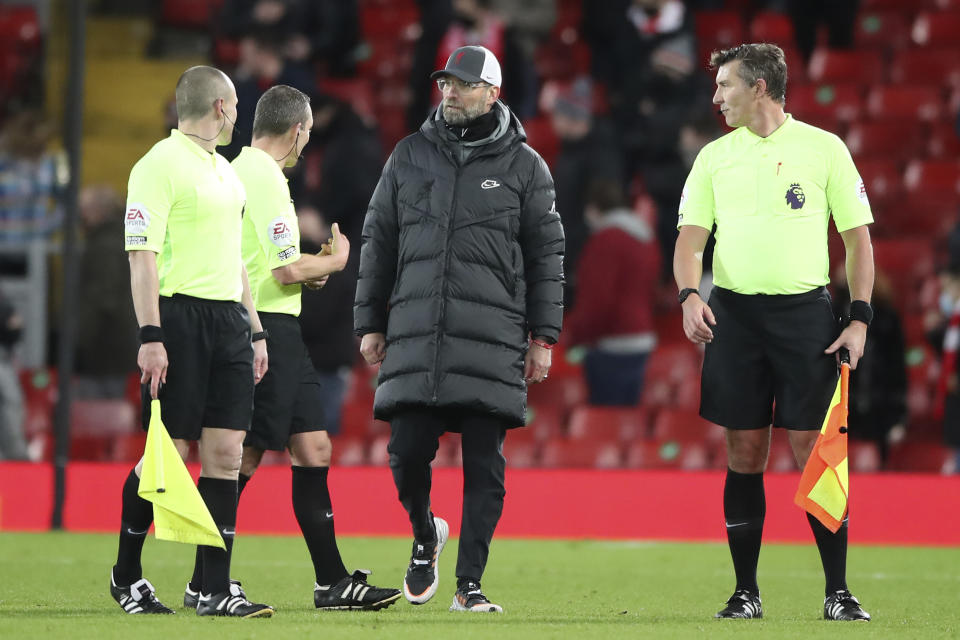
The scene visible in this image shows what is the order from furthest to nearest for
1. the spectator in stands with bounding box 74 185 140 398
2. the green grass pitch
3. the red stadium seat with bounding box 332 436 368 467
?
1. the spectator in stands with bounding box 74 185 140 398
2. the red stadium seat with bounding box 332 436 368 467
3. the green grass pitch

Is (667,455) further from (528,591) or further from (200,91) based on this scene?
(200,91)

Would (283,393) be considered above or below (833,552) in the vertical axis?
above

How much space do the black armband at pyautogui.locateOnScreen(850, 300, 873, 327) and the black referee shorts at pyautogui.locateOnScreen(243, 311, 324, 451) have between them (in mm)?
1981

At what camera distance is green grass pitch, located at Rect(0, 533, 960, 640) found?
562cm

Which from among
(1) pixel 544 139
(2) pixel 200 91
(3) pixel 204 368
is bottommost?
(3) pixel 204 368

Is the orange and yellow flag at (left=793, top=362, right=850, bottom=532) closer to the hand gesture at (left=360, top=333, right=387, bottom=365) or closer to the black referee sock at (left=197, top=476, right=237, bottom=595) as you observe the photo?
the hand gesture at (left=360, top=333, right=387, bottom=365)

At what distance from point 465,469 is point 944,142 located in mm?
A: 8798

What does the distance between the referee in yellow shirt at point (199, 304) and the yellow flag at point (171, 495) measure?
0.10 meters

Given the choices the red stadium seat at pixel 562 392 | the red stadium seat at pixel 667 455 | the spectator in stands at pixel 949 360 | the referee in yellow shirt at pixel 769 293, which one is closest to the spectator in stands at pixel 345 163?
the red stadium seat at pixel 562 392

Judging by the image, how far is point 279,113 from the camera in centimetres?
640

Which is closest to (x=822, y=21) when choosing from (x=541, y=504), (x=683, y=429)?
(x=683, y=429)

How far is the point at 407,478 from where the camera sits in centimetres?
629

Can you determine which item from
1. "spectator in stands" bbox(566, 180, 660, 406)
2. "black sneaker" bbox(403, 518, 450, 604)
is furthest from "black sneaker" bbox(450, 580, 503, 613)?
"spectator in stands" bbox(566, 180, 660, 406)

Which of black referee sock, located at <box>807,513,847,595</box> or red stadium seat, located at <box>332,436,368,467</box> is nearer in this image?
black referee sock, located at <box>807,513,847,595</box>
